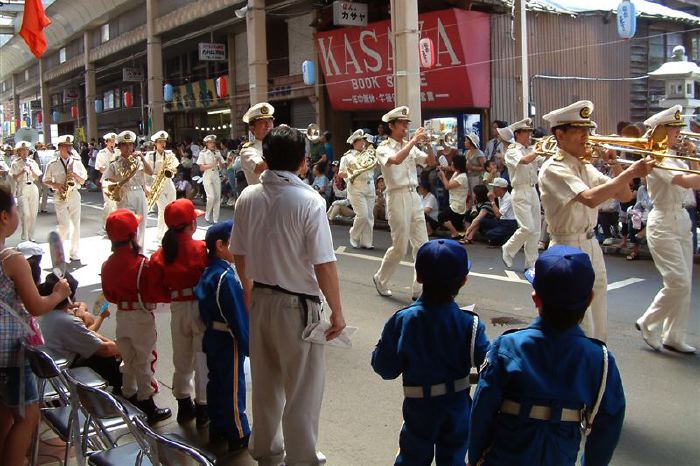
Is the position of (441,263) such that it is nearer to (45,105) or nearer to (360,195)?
(360,195)

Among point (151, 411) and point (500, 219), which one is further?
point (500, 219)

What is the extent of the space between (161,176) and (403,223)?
22.0 ft

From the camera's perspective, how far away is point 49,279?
14.5 feet

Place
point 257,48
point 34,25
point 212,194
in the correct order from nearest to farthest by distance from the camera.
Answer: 1. point 34,25
2. point 212,194
3. point 257,48

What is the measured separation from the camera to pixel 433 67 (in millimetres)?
17922

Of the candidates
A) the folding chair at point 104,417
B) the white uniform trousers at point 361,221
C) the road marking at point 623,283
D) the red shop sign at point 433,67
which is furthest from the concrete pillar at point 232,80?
the folding chair at point 104,417

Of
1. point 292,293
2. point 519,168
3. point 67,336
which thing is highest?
point 519,168

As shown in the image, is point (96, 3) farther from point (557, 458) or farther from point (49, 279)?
point (557, 458)

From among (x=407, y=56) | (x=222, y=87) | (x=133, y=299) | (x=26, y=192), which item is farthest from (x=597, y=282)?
(x=222, y=87)

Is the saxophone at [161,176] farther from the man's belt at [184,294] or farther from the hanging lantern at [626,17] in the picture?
the hanging lantern at [626,17]

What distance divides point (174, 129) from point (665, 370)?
30804 millimetres

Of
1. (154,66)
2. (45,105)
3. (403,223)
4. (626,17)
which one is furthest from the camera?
(45,105)

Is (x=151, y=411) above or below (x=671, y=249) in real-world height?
below

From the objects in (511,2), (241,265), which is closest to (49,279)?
(241,265)
